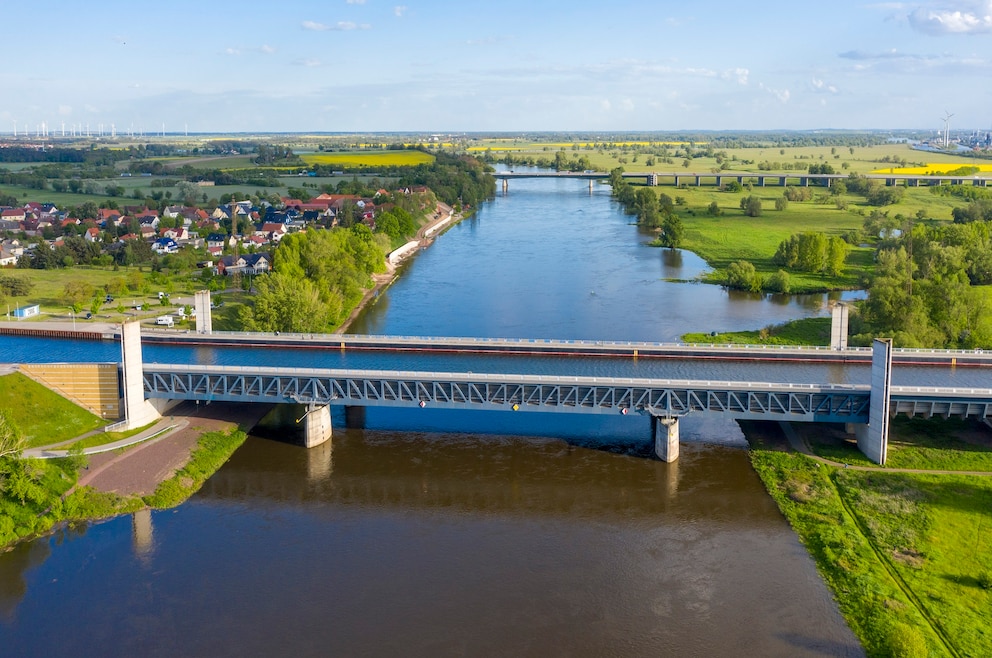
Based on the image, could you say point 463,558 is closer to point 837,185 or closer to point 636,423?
point 636,423

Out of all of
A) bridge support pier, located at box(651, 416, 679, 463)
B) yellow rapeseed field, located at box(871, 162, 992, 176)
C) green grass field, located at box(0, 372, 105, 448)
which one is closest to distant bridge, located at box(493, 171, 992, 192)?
yellow rapeseed field, located at box(871, 162, 992, 176)

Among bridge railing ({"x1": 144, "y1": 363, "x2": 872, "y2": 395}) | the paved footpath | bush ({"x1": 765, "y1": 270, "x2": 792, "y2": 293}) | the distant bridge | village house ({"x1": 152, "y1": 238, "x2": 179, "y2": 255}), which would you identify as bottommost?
the paved footpath

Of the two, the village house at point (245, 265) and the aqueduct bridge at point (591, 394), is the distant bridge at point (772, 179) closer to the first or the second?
the village house at point (245, 265)

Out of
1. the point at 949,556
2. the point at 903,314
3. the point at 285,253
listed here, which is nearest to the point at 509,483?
the point at 949,556

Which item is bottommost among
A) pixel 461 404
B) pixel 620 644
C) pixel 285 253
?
pixel 620 644

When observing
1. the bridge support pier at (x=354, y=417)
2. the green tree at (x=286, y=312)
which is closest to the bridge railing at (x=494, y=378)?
the bridge support pier at (x=354, y=417)

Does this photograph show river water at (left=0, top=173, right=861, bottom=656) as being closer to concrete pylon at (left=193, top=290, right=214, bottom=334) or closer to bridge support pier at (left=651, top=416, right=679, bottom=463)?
bridge support pier at (left=651, top=416, right=679, bottom=463)

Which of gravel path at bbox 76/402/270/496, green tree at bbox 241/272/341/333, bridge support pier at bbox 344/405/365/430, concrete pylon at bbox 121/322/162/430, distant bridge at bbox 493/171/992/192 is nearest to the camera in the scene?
gravel path at bbox 76/402/270/496
